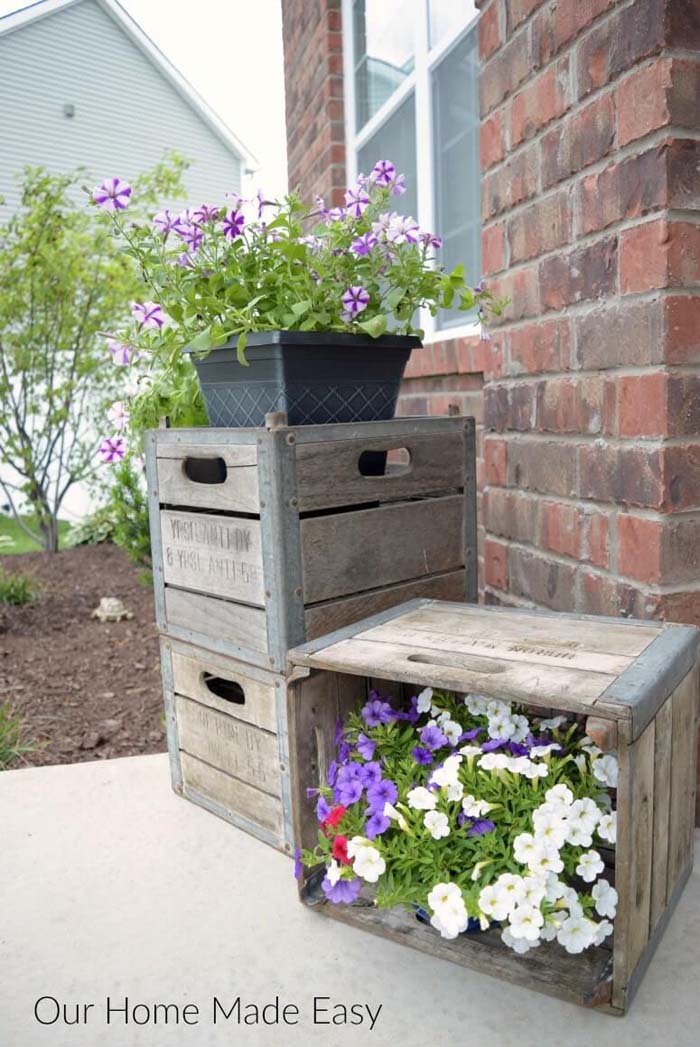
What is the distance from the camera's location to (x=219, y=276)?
1.58 meters

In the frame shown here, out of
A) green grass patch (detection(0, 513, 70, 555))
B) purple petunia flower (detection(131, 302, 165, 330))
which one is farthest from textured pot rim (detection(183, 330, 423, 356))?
green grass patch (detection(0, 513, 70, 555))

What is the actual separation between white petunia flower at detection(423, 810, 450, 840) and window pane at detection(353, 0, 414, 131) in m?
2.50

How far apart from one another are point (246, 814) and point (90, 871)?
290mm

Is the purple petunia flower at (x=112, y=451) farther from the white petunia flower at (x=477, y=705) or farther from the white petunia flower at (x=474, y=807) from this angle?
the white petunia flower at (x=474, y=807)

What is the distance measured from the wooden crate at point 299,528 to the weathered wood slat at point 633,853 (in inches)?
25.1

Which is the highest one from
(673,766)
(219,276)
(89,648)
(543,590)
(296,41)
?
(296,41)

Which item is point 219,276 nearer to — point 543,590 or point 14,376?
point 543,590

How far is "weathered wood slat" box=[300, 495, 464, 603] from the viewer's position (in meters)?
1.53

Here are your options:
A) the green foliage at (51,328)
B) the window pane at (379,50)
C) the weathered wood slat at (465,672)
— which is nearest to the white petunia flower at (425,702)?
the weathered wood slat at (465,672)

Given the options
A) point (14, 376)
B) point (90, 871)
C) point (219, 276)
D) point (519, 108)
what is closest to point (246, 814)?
point (90, 871)

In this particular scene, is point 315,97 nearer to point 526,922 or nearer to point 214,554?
point 214,554

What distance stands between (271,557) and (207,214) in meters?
0.64

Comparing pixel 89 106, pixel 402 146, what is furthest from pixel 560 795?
pixel 89 106

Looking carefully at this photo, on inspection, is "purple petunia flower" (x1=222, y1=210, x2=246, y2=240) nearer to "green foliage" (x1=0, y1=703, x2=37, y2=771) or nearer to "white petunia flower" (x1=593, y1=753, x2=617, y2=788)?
"white petunia flower" (x1=593, y1=753, x2=617, y2=788)
